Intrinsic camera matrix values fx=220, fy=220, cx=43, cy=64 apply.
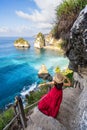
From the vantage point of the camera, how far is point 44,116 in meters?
7.54

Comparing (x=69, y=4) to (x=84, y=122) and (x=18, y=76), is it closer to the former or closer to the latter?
(x=84, y=122)

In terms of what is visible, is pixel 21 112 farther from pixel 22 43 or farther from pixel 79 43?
pixel 22 43

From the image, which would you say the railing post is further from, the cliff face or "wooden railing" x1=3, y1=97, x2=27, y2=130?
the cliff face

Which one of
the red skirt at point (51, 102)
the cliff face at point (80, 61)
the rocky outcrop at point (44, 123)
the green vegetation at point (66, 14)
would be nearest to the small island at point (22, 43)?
the green vegetation at point (66, 14)

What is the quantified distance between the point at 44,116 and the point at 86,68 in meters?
3.43

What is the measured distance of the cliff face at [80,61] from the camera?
679cm

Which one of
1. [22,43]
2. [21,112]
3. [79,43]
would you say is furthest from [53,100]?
[22,43]

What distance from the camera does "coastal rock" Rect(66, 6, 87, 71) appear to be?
8219mm

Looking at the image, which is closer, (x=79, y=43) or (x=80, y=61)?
(x=79, y=43)

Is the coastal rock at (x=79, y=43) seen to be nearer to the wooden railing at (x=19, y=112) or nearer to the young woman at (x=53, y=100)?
the young woman at (x=53, y=100)

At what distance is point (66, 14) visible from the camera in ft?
37.3

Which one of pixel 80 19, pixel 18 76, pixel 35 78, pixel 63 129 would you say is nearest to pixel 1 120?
pixel 63 129

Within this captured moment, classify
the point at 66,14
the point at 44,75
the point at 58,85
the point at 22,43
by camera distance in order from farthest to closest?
the point at 22,43 → the point at 44,75 → the point at 66,14 → the point at 58,85

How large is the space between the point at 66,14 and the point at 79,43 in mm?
2927
